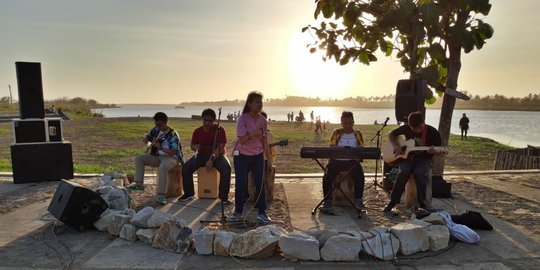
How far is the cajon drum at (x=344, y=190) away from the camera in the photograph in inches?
224

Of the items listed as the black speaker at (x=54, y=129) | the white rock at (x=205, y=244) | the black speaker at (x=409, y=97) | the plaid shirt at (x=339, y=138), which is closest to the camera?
the white rock at (x=205, y=244)

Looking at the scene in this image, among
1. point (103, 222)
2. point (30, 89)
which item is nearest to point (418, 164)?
point (103, 222)

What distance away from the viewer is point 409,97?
6473 millimetres

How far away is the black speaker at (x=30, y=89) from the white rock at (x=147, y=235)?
4651 millimetres

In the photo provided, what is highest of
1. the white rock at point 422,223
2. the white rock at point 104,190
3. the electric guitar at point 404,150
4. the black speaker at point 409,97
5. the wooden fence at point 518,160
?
the black speaker at point 409,97

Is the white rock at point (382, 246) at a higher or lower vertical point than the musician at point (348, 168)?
lower

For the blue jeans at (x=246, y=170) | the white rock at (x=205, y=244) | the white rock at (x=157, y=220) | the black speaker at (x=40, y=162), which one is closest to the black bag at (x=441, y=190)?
the blue jeans at (x=246, y=170)

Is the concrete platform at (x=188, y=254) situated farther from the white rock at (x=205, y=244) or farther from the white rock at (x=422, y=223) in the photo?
the white rock at (x=422, y=223)

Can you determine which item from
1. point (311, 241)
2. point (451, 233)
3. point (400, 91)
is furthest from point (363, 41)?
point (311, 241)

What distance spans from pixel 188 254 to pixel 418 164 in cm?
327

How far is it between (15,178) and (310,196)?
→ 535 centimetres

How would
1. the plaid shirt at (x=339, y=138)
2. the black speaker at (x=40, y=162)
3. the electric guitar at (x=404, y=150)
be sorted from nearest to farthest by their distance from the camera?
the electric guitar at (x=404, y=150)
the plaid shirt at (x=339, y=138)
the black speaker at (x=40, y=162)

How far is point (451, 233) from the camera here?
14.1 ft

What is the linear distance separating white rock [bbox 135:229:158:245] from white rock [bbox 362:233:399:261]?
83.9 inches
